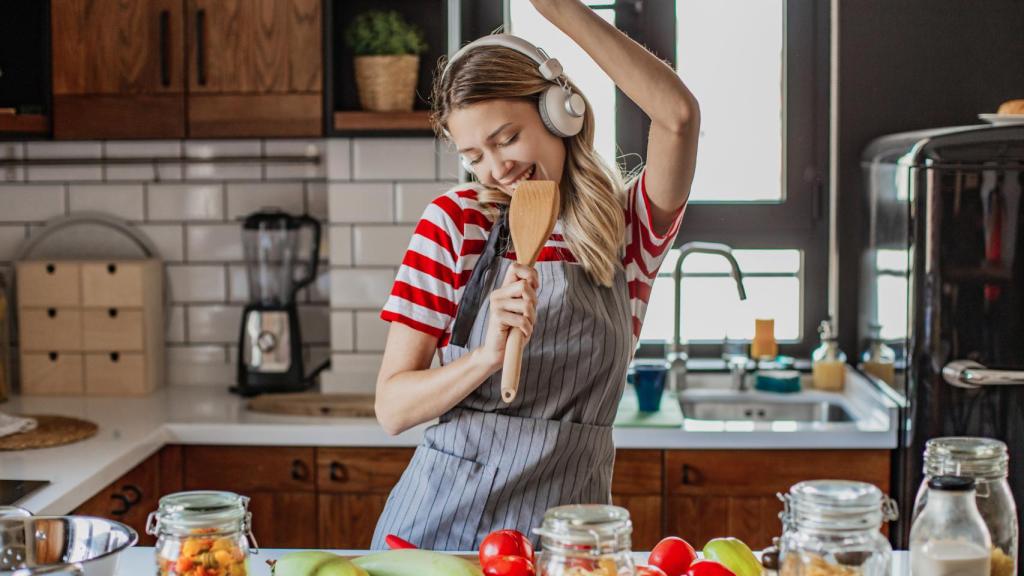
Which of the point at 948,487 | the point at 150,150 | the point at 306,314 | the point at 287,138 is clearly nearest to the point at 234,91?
the point at 287,138

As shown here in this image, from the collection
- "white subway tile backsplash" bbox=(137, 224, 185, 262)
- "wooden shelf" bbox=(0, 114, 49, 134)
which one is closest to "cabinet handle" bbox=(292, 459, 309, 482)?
"white subway tile backsplash" bbox=(137, 224, 185, 262)

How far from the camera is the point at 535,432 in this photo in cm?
170

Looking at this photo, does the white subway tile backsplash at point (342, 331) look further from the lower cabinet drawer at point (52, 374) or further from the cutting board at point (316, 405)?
the lower cabinet drawer at point (52, 374)

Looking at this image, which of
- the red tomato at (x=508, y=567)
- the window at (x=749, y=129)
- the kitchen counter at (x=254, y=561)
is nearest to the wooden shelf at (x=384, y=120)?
the window at (x=749, y=129)

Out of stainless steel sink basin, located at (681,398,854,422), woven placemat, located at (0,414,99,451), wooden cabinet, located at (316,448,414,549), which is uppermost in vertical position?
woven placemat, located at (0,414,99,451)

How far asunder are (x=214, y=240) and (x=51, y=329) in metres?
0.50

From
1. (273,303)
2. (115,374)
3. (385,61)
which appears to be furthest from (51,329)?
(385,61)

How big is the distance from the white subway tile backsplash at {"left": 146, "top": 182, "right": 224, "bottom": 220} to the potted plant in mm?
607

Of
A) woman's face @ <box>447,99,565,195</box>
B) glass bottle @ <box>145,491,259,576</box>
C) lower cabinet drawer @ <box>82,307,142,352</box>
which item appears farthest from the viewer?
lower cabinet drawer @ <box>82,307,142,352</box>

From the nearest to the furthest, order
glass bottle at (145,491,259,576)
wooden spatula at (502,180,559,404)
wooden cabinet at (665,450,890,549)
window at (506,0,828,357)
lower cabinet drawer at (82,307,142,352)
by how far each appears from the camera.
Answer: glass bottle at (145,491,259,576)
wooden spatula at (502,180,559,404)
wooden cabinet at (665,450,890,549)
lower cabinet drawer at (82,307,142,352)
window at (506,0,828,357)

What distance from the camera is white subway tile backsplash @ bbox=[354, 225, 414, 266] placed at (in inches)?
124

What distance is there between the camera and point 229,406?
3020 millimetres

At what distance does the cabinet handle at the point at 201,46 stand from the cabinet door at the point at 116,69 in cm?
5

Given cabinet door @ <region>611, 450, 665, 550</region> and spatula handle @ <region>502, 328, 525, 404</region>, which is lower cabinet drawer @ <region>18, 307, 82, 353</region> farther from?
spatula handle @ <region>502, 328, 525, 404</region>
